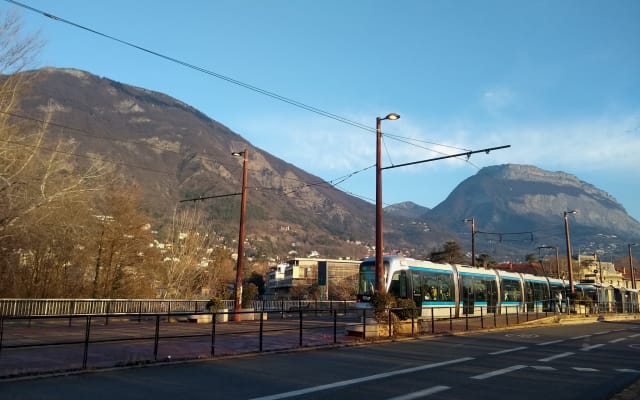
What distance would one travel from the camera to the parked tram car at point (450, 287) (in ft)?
93.6

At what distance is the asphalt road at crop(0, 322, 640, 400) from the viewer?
28.2ft

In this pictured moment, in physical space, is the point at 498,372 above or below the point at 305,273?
below

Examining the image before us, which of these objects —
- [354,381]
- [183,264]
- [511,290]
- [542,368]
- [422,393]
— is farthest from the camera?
[183,264]

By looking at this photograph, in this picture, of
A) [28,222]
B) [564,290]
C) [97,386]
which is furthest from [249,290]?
[564,290]

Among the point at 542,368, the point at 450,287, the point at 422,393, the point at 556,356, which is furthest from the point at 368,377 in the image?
the point at 450,287

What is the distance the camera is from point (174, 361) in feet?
38.8

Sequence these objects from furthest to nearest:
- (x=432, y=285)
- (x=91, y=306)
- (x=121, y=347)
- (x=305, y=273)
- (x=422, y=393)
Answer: (x=305, y=273) → (x=432, y=285) → (x=91, y=306) → (x=121, y=347) → (x=422, y=393)

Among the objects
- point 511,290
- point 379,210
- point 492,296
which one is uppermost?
point 379,210

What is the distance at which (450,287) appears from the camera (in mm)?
31797

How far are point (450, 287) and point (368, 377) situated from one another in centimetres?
2260

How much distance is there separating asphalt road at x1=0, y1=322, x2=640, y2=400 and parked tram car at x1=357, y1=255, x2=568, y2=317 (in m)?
9.23

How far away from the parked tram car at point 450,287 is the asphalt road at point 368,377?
30.3ft

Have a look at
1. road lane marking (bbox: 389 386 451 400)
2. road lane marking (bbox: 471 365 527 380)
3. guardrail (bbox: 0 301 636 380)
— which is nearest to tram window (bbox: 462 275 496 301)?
guardrail (bbox: 0 301 636 380)

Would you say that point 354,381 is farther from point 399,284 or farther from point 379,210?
point 399,284
